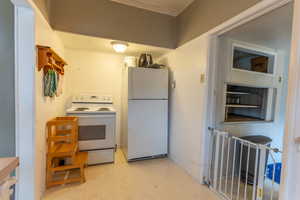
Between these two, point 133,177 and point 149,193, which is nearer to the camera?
point 149,193

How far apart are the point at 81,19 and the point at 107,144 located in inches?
76.7

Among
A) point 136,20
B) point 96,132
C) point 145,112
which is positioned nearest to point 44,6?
point 136,20

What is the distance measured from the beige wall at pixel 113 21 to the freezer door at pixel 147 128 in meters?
1.09

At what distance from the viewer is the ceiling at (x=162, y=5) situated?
2150 millimetres

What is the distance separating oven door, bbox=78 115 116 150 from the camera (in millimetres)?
2260

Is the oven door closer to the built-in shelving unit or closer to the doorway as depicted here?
the doorway

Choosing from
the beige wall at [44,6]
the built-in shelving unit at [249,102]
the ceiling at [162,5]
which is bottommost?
the built-in shelving unit at [249,102]

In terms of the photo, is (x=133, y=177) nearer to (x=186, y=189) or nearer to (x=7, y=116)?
(x=186, y=189)

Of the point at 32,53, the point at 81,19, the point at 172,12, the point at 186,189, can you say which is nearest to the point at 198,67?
the point at 172,12

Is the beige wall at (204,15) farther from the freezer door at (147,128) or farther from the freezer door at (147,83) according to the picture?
the freezer door at (147,128)

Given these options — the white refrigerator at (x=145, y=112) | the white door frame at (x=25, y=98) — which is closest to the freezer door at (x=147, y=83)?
the white refrigerator at (x=145, y=112)

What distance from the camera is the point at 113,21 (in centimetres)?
212

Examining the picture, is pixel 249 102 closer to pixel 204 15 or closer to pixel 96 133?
pixel 204 15

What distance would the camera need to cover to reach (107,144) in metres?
2.38
